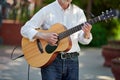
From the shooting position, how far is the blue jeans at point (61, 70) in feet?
16.7

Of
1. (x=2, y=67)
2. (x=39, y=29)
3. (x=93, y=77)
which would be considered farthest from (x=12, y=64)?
(x=39, y=29)

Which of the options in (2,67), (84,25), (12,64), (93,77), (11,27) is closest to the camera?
(84,25)

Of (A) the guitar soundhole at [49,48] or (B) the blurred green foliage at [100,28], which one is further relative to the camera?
(B) the blurred green foliage at [100,28]

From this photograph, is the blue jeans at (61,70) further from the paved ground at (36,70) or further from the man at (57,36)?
the paved ground at (36,70)

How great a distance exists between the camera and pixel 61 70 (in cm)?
511

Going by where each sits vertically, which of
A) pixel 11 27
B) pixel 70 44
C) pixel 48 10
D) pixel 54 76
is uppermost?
pixel 11 27

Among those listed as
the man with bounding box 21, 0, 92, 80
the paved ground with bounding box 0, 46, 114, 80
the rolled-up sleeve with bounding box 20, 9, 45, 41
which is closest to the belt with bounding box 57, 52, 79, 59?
the man with bounding box 21, 0, 92, 80

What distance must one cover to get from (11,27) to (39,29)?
14521 millimetres

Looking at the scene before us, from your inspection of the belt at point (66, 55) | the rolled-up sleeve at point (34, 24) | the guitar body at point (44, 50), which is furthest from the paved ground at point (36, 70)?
the belt at point (66, 55)

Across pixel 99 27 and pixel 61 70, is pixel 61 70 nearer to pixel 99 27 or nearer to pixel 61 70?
pixel 61 70

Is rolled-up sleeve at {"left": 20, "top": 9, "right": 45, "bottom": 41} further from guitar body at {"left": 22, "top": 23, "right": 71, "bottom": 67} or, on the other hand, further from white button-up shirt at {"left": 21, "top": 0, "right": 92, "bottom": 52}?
guitar body at {"left": 22, "top": 23, "right": 71, "bottom": 67}

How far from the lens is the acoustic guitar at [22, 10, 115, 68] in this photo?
504 cm

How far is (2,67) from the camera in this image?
11516mm

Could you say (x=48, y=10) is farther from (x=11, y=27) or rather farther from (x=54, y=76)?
(x=11, y=27)
